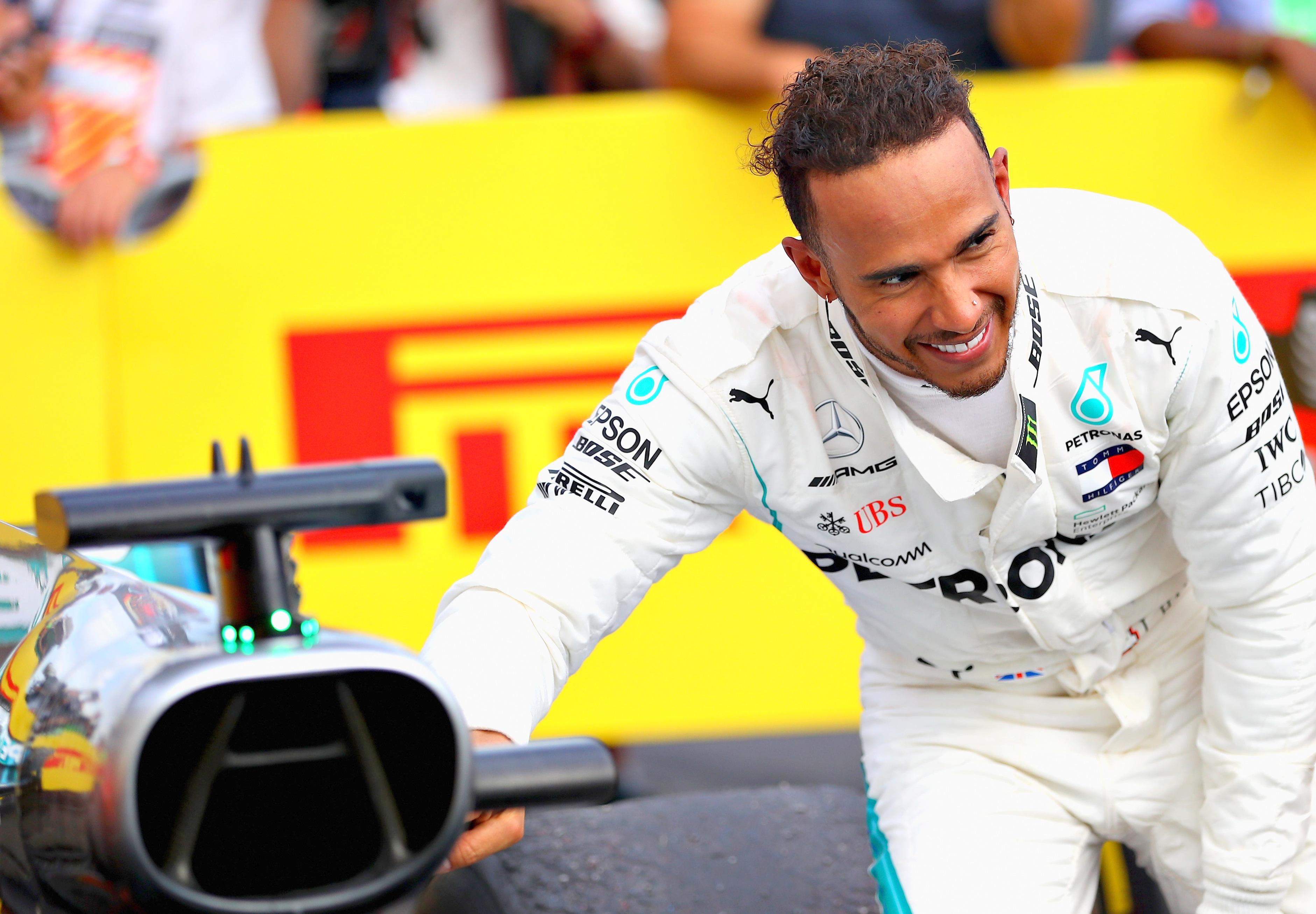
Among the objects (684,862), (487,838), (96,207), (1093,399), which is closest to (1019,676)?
(1093,399)

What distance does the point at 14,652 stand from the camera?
1.32 m

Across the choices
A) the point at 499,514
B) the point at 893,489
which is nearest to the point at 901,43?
the point at 499,514

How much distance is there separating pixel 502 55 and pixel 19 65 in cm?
114

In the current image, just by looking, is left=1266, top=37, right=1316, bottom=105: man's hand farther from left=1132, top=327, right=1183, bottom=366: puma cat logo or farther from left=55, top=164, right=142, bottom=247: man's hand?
left=55, top=164, right=142, bottom=247: man's hand

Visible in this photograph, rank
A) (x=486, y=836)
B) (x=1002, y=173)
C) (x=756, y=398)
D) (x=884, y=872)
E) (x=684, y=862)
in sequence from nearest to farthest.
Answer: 1. (x=486, y=836)
2. (x=1002, y=173)
3. (x=756, y=398)
4. (x=884, y=872)
5. (x=684, y=862)

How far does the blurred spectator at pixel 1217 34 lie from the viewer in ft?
10.4

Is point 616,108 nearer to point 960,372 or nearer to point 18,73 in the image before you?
point 18,73

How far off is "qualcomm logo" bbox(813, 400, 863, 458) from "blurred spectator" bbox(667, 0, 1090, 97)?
147cm

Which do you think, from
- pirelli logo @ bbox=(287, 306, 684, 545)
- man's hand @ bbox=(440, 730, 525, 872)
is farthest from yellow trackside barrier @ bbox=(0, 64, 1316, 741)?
man's hand @ bbox=(440, 730, 525, 872)

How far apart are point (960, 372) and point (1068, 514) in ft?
A: 1.00

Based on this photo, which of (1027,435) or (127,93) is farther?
(127,93)

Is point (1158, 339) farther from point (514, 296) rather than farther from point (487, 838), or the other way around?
point (514, 296)

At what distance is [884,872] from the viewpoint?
1945 mm

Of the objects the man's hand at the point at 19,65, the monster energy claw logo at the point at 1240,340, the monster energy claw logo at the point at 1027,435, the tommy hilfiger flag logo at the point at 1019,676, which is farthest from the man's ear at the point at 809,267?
the man's hand at the point at 19,65
